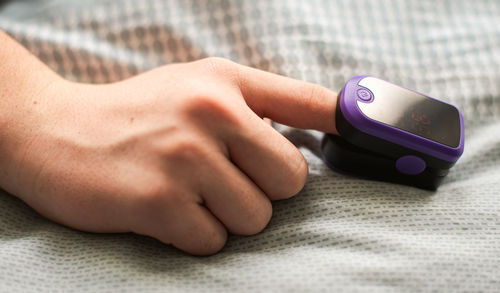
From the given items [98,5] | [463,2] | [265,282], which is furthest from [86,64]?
[463,2]

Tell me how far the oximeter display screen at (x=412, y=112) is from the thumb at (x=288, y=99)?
0.17 feet

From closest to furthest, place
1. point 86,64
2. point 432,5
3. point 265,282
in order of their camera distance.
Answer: point 265,282 → point 86,64 → point 432,5

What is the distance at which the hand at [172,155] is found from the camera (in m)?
0.50

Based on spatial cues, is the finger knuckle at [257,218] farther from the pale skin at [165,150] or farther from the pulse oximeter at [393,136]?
Result: the pulse oximeter at [393,136]

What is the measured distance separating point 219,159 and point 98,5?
455 mm

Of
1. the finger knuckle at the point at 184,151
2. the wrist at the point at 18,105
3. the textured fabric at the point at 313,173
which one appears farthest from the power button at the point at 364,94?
the wrist at the point at 18,105

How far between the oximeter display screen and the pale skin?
0.07m

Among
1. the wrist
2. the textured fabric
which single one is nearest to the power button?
the textured fabric

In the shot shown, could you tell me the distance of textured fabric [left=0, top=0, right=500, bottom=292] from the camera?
1.61 ft

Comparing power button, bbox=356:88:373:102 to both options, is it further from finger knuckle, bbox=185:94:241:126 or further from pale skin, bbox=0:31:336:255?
finger knuckle, bbox=185:94:241:126

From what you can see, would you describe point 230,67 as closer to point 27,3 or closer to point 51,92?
point 51,92

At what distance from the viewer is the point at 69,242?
54cm

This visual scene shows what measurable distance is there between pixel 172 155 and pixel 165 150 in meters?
0.01

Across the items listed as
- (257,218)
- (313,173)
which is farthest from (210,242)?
(313,173)
